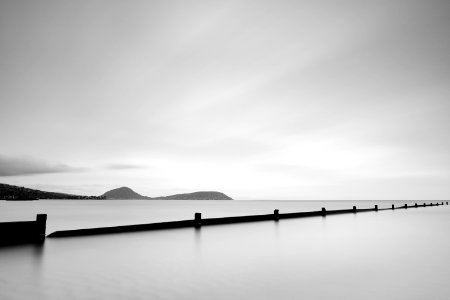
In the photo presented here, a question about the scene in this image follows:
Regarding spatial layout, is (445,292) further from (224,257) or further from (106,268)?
(106,268)

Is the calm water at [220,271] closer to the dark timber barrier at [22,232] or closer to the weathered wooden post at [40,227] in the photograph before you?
the weathered wooden post at [40,227]

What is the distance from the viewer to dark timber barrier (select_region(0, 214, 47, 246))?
1214 centimetres

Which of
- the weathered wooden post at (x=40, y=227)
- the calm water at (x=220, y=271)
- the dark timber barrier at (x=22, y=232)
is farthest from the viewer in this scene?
the weathered wooden post at (x=40, y=227)

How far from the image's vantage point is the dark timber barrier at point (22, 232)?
1214 cm

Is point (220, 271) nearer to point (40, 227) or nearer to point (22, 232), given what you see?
point (40, 227)

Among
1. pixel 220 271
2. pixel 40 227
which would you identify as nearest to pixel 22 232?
pixel 40 227

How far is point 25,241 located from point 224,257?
8156mm

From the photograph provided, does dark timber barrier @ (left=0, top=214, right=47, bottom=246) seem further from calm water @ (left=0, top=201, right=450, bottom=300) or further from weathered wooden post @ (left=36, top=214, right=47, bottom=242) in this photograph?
calm water @ (left=0, top=201, right=450, bottom=300)

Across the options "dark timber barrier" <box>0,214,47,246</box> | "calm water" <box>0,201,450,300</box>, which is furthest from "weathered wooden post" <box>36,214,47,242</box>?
"calm water" <box>0,201,450,300</box>

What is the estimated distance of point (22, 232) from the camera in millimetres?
12688

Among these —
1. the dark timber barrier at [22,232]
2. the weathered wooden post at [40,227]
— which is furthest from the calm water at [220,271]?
the dark timber barrier at [22,232]

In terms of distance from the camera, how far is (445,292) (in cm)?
670

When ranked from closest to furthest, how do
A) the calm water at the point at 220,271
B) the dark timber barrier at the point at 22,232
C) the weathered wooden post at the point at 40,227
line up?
the calm water at the point at 220,271, the dark timber barrier at the point at 22,232, the weathered wooden post at the point at 40,227

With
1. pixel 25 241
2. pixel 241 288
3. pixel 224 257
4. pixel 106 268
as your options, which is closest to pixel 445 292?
pixel 241 288
